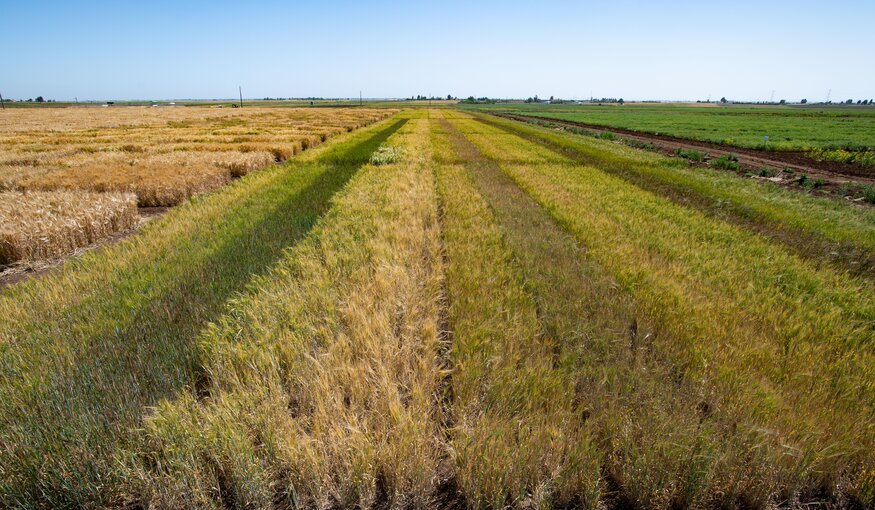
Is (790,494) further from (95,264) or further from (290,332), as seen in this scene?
(95,264)

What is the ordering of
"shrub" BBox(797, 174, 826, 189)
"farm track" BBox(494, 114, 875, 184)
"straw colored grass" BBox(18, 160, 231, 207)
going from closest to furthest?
"straw colored grass" BBox(18, 160, 231, 207), "shrub" BBox(797, 174, 826, 189), "farm track" BBox(494, 114, 875, 184)

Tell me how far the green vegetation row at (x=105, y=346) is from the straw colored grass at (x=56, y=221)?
1.24m

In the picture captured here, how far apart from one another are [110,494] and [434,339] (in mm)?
2536

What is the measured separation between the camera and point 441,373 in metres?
3.37

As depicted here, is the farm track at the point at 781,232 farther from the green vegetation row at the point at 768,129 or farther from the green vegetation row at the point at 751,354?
the green vegetation row at the point at 768,129

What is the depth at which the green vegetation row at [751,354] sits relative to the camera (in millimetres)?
2367

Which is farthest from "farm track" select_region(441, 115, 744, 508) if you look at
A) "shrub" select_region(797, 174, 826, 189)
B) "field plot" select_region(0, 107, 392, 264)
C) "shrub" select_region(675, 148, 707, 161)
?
"shrub" select_region(675, 148, 707, 161)

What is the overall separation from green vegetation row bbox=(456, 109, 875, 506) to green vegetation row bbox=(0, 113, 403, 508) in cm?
329

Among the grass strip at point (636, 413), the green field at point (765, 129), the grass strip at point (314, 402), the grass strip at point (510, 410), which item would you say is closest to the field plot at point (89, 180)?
the grass strip at point (314, 402)

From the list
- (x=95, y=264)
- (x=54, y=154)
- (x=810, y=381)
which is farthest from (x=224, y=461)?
(x=54, y=154)

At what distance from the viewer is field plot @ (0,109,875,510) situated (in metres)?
2.29

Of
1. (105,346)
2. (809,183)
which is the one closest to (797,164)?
(809,183)

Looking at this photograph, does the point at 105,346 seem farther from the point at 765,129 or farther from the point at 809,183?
the point at 765,129

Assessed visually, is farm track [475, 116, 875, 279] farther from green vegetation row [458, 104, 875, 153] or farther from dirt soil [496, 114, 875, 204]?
green vegetation row [458, 104, 875, 153]
